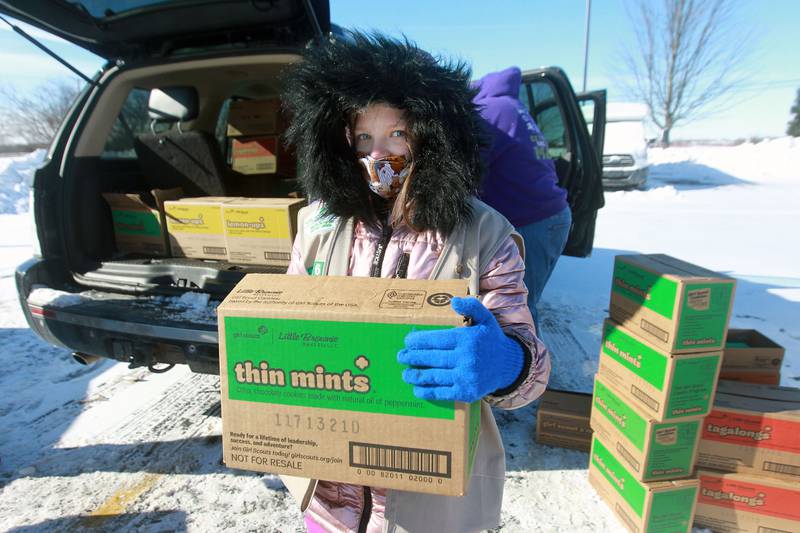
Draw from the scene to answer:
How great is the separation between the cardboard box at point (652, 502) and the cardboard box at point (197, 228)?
249 centimetres

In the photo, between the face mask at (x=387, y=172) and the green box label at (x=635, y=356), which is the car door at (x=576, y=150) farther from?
the face mask at (x=387, y=172)

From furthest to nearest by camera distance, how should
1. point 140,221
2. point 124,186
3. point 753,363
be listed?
point 124,186 → point 140,221 → point 753,363

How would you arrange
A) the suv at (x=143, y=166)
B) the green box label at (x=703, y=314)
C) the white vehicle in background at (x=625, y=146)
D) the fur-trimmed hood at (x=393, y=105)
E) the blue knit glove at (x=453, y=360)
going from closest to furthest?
the blue knit glove at (x=453, y=360) < the fur-trimmed hood at (x=393, y=105) < the green box label at (x=703, y=314) < the suv at (x=143, y=166) < the white vehicle in background at (x=625, y=146)

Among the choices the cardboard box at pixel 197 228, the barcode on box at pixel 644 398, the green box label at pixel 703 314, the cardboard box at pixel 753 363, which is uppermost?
the cardboard box at pixel 197 228

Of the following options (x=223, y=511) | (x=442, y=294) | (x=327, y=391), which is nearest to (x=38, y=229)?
(x=223, y=511)

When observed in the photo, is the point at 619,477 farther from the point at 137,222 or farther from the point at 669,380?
the point at 137,222

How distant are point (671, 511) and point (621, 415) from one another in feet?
1.40

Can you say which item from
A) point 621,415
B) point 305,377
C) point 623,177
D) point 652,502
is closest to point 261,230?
point 305,377

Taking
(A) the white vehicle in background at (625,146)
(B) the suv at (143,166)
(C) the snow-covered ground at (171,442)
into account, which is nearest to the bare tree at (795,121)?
(A) the white vehicle in background at (625,146)

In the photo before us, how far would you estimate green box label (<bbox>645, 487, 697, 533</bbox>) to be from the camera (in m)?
2.04

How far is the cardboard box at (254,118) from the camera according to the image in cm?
420

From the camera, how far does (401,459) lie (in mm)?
1059

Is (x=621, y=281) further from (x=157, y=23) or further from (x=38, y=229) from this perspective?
(x=38, y=229)

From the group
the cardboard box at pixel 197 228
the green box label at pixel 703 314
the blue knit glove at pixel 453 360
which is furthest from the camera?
the cardboard box at pixel 197 228
